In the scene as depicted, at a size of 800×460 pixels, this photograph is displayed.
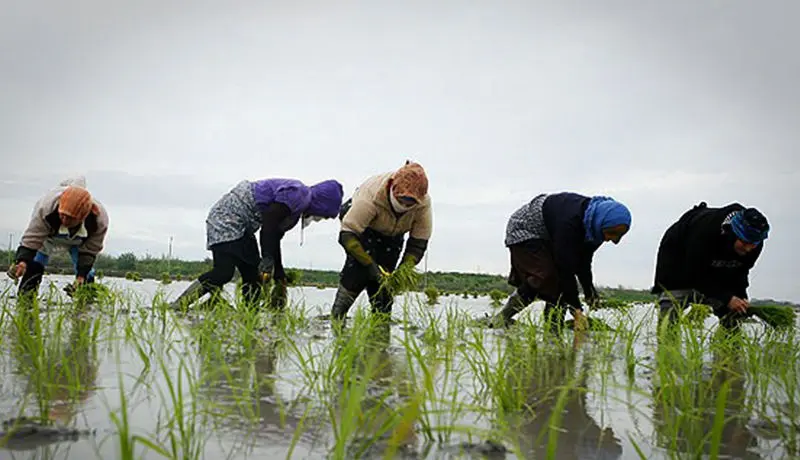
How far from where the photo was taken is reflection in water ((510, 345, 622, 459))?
1682 mm

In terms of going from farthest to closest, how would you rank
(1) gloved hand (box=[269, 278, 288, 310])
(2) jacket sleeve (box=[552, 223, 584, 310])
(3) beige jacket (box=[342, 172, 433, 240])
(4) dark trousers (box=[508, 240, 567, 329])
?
1. (1) gloved hand (box=[269, 278, 288, 310])
2. (4) dark trousers (box=[508, 240, 567, 329])
3. (3) beige jacket (box=[342, 172, 433, 240])
4. (2) jacket sleeve (box=[552, 223, 584, 310])

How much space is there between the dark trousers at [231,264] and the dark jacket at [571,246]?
2.53m

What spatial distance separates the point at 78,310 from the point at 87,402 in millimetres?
3322

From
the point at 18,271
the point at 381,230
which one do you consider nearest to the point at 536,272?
the point at 381,230

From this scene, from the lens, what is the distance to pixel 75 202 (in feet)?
16.1

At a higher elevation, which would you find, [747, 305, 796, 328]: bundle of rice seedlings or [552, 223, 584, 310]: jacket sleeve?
[552, 223, 584, 310]: jacket sleeve

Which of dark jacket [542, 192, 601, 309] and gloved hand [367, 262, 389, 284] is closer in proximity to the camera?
dark jacket [542, 192, 601, 309]

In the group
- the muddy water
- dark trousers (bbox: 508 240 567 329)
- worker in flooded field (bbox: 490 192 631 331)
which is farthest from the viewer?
dark trousers (bbox: 508 240 567 329)

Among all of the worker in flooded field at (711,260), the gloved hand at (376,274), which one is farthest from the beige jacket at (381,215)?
the worker in flooded field at (711,260)

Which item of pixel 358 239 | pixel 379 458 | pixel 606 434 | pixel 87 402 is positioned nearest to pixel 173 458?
pixel 379 458

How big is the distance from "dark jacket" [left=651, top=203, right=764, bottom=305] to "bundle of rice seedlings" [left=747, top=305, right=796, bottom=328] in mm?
325

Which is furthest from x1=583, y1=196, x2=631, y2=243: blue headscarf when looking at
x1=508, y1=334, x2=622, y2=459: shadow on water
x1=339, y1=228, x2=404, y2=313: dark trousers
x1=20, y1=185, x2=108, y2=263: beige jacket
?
x1=20, y1=185, x2=108, y2=263: beige jacket

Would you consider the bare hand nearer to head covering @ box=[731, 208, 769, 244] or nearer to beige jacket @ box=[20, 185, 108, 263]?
head covering @ box=[731, 208, 769, 244]

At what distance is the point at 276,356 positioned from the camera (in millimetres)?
3084
